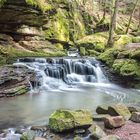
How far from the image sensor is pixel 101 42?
25750 millimetres

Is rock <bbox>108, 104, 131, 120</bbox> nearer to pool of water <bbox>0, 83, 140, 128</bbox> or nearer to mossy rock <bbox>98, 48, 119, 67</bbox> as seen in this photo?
pool of water <bbox>0, 83, 140, 128</bbox>

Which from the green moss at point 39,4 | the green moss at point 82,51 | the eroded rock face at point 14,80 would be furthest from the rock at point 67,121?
A: the green moss at point 82,51

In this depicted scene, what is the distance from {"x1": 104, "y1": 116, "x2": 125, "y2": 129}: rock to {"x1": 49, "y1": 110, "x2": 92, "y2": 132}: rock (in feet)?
1.69

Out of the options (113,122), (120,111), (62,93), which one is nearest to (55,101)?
(62,93)

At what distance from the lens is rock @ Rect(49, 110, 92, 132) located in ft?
26.9

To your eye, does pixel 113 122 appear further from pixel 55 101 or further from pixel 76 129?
pixel 55 101

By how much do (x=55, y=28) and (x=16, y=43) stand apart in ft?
14.5

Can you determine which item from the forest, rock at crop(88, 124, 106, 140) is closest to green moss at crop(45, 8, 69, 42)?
the forest

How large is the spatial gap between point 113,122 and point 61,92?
22.2 ft

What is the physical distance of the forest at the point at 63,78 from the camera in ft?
27.8

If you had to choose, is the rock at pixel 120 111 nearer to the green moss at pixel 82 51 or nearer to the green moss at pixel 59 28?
the green moss at pixel 82 51

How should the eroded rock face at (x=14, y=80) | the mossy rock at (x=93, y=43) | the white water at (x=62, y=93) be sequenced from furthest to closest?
1. the mossy rock at (x=93, y=43)
2. the eroded rock face at (x=14, y=80)
3. the white water at (x=62, y=93)

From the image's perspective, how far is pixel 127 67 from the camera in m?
17.6

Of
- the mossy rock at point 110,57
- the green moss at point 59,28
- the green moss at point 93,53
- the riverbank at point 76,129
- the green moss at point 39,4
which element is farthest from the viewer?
the green moss at point 59,28
